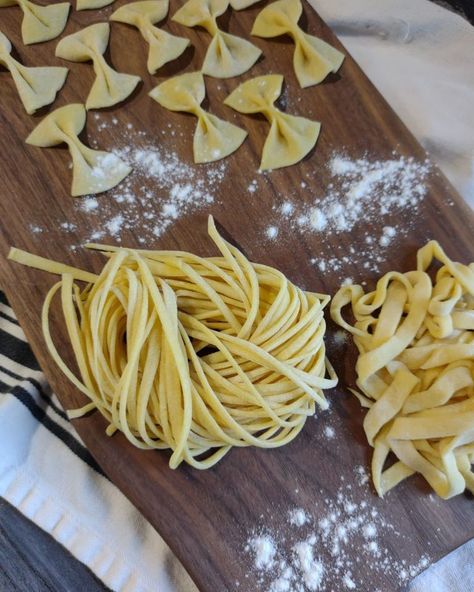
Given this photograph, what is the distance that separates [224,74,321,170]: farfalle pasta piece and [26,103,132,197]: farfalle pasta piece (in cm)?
29

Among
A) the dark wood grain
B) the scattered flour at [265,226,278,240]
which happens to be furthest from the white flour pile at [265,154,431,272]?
the dark wood grain

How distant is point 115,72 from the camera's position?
1361 millimetres

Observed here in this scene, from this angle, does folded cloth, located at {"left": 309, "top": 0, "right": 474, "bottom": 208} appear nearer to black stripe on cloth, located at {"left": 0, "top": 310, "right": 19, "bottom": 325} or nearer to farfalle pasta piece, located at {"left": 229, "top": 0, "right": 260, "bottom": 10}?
farfalle pasta piece, located at {"left": 229, "top": 0, "right": 260, "bottom": 10}

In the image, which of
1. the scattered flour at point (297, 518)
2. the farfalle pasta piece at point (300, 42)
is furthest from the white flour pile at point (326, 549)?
the farfalle pasta piece at point (300, 42)

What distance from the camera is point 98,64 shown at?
4.42ft

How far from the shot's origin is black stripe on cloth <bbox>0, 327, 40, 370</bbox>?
1364 mm

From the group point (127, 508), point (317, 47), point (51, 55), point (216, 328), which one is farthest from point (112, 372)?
point (317, 47)

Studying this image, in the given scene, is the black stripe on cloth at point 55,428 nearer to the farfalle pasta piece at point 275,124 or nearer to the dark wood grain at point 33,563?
the dark wood grain at point 33,563

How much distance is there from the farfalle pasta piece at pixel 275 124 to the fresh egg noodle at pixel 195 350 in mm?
266

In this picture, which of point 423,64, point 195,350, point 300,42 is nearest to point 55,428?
point 195,350

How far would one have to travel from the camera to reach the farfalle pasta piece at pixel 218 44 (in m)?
1.39

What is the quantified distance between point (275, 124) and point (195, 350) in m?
0.51

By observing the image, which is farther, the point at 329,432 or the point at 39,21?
the point at 39,21

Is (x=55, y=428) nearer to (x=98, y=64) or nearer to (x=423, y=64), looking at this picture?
(x=98, y=64)
